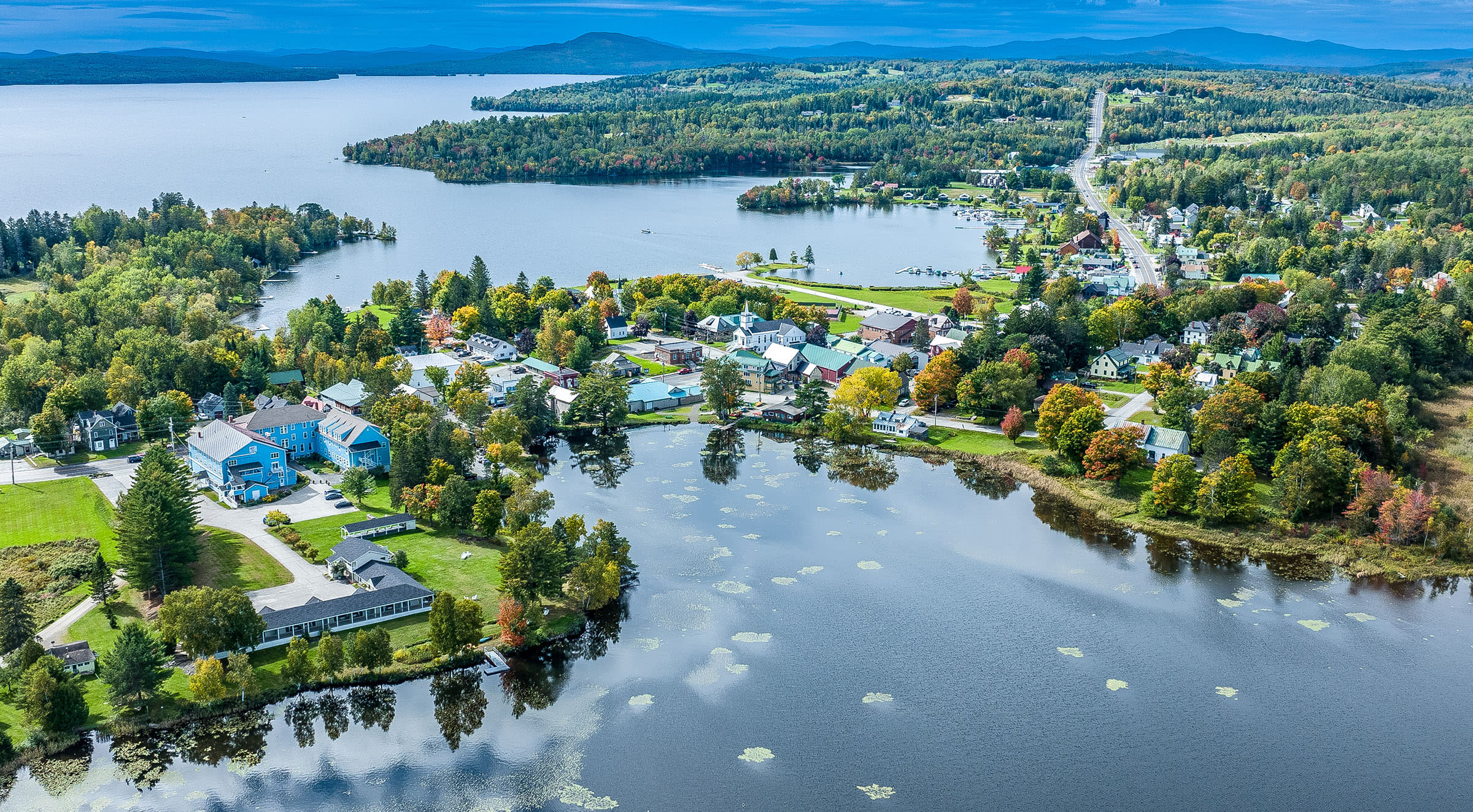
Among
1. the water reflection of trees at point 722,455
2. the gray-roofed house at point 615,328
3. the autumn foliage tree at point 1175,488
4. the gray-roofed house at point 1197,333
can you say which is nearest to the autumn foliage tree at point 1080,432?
the autumn foliage tree at point 1175,488

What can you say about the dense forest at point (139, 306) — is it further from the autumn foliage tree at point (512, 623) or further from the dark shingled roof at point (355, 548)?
the autumn foliage tree at point (512, 623)

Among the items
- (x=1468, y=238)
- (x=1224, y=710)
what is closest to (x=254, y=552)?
(x=1224, y=710)

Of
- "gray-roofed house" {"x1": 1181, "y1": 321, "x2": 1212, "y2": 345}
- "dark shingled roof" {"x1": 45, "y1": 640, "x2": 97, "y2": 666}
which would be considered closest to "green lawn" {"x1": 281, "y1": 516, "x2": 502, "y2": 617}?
"dark shingled roof" {"x1": 45, "y1": 640, "x2": 97, "y2": 666}

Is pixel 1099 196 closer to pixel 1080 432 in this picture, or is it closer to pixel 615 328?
pixel 615 328

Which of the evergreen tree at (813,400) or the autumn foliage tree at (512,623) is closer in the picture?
the autumn foliage tree at (512,623)

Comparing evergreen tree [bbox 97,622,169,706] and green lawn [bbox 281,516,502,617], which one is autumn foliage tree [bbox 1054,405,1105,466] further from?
evergreen tree [bbox 97,622,169,706]

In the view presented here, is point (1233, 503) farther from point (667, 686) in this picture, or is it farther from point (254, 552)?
point (254, 552)
